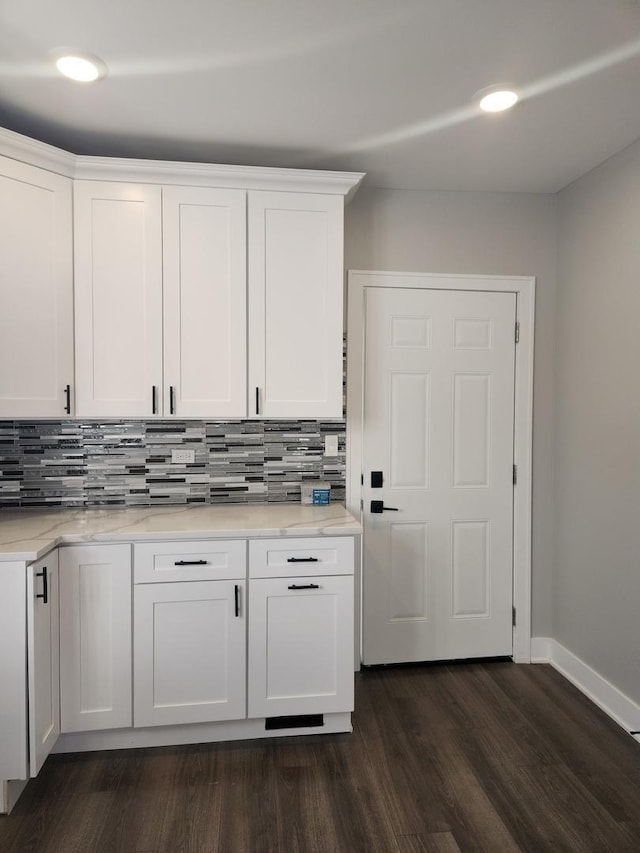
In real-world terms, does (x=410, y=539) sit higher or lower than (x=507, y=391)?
lower

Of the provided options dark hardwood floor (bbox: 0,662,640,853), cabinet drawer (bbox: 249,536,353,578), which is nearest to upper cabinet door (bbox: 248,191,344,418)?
cabinet drawer (bbox: 249,536,353,578)

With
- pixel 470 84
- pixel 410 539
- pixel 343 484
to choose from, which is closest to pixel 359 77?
pixel 470 84

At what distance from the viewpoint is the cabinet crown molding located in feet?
7.22

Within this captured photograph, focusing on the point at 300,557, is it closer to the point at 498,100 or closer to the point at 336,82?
the point at 336,82

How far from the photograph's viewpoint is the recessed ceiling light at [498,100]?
1929 millimetres

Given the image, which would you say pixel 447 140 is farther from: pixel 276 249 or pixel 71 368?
pixel 71 368

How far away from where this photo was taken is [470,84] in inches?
74.5

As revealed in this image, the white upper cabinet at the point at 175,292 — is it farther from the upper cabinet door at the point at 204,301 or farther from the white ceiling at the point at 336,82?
the white ceiling at the point at 336,82

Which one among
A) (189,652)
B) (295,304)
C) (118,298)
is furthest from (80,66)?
(189,652)

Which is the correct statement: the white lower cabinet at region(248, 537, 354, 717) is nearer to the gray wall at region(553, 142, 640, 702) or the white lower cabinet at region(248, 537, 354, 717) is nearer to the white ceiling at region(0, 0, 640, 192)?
the gray wall at region(553, 142, 640, 702)

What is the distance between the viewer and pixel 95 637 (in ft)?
6.92

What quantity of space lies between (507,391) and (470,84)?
155 cm

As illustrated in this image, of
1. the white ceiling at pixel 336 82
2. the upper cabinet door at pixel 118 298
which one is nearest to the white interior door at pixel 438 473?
the white ceiling at pixel 336 82

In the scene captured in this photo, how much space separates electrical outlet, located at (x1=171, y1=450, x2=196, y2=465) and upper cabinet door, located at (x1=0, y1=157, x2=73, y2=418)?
1.96 feet
